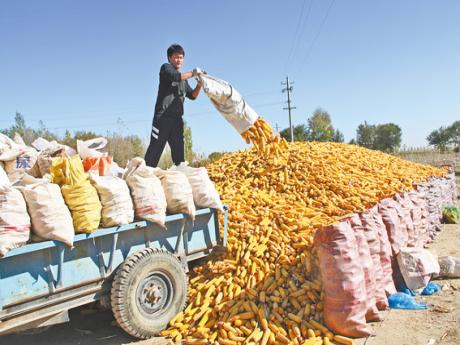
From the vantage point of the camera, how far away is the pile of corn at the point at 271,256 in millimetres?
3561

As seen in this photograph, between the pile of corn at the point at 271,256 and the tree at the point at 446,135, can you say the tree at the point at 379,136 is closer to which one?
the tree at the point at 446,135

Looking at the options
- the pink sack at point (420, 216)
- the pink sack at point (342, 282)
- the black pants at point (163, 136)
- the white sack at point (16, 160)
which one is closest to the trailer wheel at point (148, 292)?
the pink sack at point (342, 282)

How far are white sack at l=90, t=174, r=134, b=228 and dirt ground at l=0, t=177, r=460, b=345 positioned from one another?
1109 mm

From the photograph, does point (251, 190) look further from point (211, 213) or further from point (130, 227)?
point (130, 227)

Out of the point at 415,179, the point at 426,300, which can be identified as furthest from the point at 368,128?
the point at 426,300

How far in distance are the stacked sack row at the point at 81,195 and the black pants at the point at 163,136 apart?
1.32 m

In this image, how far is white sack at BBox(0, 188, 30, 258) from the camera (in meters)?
2.63

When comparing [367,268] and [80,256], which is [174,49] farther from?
[367,268]

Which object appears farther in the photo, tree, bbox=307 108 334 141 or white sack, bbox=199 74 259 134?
tree, bbox=307 108 334 141

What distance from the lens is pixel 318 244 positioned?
3.72 metres

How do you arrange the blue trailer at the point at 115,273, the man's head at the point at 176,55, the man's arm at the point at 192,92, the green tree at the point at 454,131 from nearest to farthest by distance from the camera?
the blue trailer at the point at 115,273 → the man's head at the point at 176,55 → the man's arm at the point at 192,92 → the green tree at the point at 454,131

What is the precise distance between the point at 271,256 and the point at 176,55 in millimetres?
3072

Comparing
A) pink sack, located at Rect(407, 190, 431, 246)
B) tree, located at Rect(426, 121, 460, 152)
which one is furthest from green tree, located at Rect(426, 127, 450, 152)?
pink sack, located at Rect(407, 190, 431, 246)

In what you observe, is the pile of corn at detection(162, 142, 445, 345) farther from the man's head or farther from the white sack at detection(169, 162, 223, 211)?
the man's head
